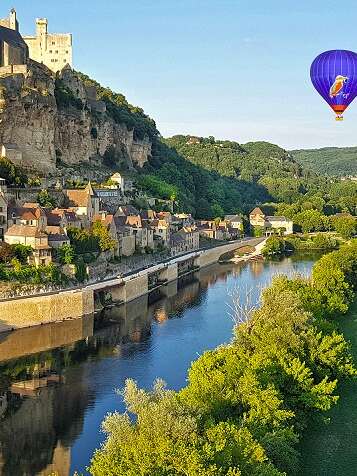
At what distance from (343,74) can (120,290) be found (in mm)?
17210

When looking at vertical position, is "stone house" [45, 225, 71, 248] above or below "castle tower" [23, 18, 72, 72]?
below

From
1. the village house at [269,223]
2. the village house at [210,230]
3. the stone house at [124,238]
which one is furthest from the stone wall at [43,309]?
the village house at [269,223]

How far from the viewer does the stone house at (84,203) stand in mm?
41594

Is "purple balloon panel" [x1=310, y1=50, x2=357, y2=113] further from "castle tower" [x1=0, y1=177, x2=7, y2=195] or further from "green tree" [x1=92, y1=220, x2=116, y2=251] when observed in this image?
"castle tower" [x1=0, y1=177, x2=7, y2=195]

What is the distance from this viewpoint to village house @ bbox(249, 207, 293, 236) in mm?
73500

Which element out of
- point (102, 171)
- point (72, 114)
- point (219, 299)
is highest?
point (72, 114)

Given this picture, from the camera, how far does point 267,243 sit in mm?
61219

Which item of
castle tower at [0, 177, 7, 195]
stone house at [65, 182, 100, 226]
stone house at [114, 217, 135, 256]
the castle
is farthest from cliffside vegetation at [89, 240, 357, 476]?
the castle

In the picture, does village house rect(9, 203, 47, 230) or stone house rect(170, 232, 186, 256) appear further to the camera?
stone house rect(170, 232, 186, 256)

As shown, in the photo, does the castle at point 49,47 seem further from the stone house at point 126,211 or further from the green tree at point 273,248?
the green tree at point 273,248

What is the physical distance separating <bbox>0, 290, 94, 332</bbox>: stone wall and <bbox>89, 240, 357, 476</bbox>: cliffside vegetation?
10285mm

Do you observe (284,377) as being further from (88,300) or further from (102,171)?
(102,171)

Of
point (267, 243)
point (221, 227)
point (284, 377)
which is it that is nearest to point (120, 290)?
point (284, 377)

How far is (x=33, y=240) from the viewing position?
3397 centimetres
